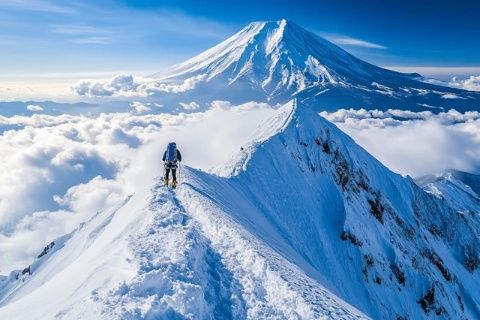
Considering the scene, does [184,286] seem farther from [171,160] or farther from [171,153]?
[171,153]

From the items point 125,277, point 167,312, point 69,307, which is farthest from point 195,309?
point 69,307

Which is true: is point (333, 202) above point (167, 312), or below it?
below

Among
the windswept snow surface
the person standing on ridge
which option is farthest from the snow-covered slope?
the person standing on ridge

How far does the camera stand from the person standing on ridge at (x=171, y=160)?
77.6 ft

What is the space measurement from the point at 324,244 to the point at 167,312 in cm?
3062

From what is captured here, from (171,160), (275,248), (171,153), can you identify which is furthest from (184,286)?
(171,153)

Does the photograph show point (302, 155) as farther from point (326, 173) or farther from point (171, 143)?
point (171, 143)

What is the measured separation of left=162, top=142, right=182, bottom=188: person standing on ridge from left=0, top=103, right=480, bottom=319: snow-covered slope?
1.18 metres

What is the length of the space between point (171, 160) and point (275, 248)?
8216 mm

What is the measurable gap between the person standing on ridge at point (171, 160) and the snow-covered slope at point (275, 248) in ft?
3.86

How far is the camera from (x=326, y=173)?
160ft

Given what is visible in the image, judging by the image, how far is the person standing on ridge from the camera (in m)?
23.6

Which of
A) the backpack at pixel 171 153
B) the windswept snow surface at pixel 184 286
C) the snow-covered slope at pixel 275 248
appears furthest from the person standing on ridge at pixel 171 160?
the windswept snow surface at pixel 184 286

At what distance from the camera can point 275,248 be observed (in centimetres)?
1945
